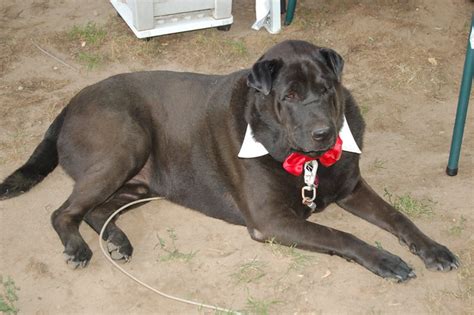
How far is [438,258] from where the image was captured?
3.93 m

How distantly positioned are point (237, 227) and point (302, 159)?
2.14 ft

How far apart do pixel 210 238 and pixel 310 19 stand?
3.27 meters

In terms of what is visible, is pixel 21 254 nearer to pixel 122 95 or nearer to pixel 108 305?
pixel 108 305

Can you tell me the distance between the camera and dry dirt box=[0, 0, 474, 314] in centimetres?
389

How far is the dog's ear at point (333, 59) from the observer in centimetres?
397

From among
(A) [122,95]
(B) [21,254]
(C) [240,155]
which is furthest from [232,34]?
(B) [21,254]

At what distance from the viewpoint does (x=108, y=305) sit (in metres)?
3.88

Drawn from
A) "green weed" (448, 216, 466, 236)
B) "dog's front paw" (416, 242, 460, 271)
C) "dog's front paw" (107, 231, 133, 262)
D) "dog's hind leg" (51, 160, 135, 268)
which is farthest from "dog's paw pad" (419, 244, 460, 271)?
"dog's hind leg" (51, 160, 135, 268)

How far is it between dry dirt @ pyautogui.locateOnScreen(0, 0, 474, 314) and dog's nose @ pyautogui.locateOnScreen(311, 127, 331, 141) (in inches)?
27.9

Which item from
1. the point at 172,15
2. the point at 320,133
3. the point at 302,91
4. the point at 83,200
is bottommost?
the point at 172,15

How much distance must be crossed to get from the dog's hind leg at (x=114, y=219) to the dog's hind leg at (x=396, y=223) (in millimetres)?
1284

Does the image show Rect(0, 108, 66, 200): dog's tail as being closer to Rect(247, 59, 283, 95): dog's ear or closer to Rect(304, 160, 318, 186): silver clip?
Rect(247, 59, 283, 95): dog's ear

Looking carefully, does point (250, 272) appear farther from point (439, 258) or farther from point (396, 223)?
point (439, 258)

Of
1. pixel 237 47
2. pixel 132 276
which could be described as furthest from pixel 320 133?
pixel 237 47
